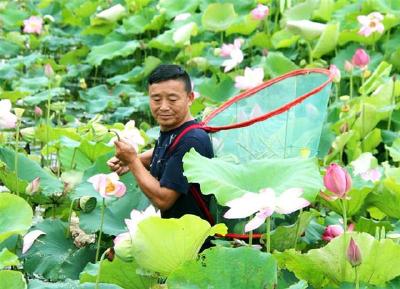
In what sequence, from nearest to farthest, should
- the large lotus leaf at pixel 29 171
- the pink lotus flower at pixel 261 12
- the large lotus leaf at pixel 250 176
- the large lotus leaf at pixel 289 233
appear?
the large lotus leaf at pixel 250 176 → the large lotus leaf at pixel 289 233 → the large lotus leaf at pixel 29 171 → the pink lotus flower at pixel 261 12

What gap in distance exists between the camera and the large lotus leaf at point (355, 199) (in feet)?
6.49

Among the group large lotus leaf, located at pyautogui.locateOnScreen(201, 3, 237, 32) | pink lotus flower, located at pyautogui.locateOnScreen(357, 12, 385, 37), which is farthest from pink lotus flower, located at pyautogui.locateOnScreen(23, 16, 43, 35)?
pink lotus flower, located at pyautogui.locateOnScreen(357, 12, 385, 37)

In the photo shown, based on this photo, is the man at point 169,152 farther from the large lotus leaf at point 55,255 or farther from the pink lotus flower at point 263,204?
the pink lotus flower at point 263,204

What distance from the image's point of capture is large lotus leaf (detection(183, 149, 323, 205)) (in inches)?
62.1

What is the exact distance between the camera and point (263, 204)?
146 cm

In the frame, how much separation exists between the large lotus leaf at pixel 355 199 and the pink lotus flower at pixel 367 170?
0.09ft

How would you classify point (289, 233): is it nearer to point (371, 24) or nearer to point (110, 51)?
point (371, 24)

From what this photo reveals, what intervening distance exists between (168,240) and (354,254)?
0.30 metres

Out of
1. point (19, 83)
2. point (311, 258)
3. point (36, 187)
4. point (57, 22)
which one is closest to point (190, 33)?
point (19, 83)

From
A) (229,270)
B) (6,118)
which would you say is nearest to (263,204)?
(229,270)

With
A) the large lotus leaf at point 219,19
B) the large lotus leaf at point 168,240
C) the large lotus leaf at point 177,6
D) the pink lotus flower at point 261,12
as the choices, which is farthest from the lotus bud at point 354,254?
the large lotus leaf at point 177,6

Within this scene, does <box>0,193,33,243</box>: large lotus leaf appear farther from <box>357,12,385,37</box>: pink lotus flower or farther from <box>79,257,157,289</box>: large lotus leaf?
<box>357,12,385,37</box>: pink lotus flower

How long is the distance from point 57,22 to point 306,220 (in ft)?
13.1

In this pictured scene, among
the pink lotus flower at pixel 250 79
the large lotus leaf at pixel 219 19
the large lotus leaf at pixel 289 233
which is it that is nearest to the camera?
the large lotus leaf at pixel 289 233
